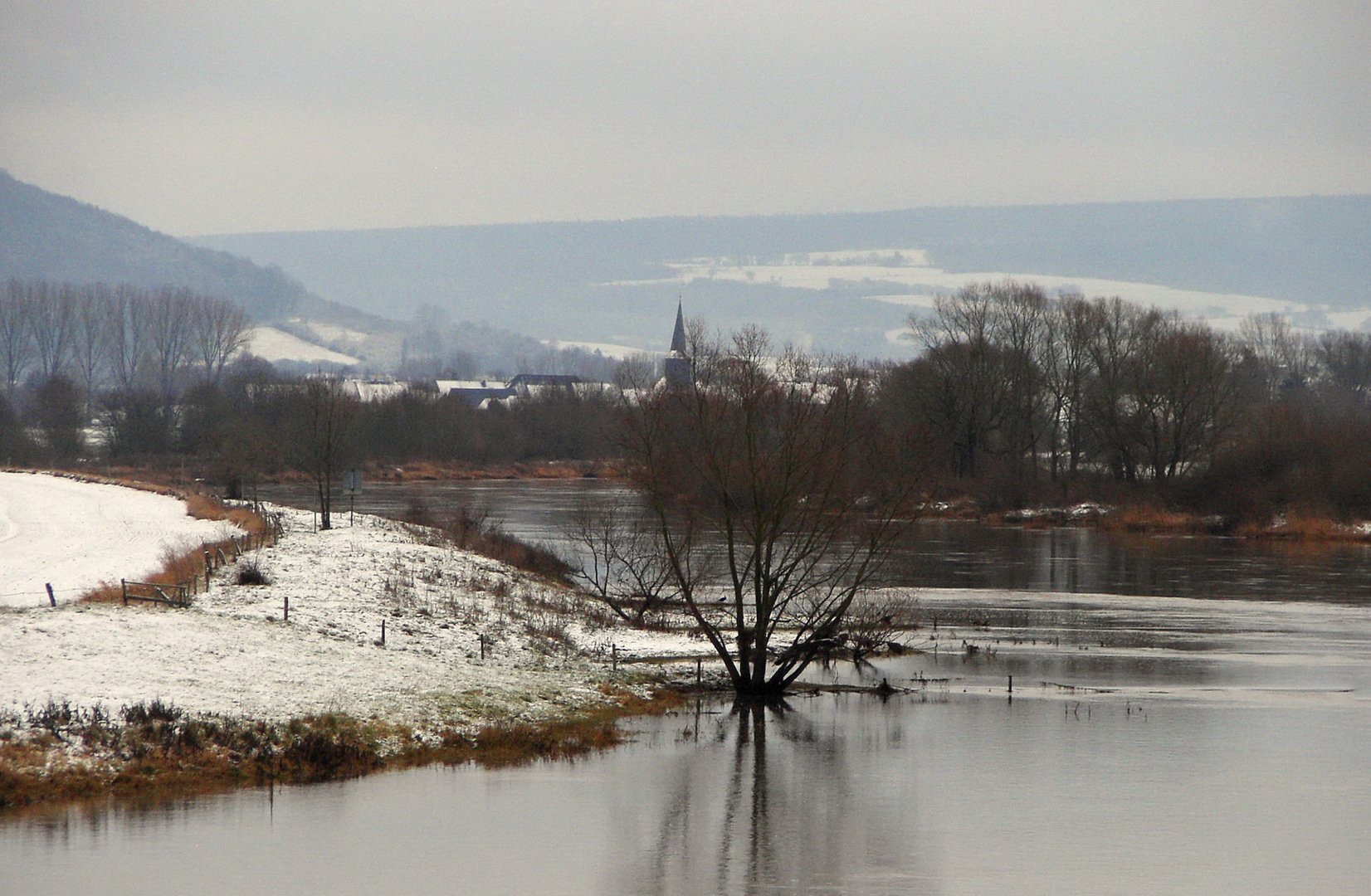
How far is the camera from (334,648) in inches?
1007

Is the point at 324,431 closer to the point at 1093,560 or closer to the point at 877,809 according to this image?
the point at 1093,560

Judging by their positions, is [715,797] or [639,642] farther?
[639,642]

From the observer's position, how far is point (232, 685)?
2145cm

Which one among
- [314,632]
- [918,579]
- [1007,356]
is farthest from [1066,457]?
[314,632]

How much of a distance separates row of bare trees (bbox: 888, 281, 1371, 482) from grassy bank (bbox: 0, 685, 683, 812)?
191ft

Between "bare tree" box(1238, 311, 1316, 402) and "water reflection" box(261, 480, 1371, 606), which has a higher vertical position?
"bare tree" box(1238, 311, 1316, 402)

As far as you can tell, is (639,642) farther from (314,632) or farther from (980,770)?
(980,770)

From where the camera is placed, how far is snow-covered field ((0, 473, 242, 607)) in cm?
3275

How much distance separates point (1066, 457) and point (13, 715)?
270 feet

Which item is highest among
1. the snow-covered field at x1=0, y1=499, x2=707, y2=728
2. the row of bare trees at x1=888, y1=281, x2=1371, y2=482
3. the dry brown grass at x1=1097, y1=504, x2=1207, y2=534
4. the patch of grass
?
the row of bare trees at x1=888, y1=281, x2=1371, y2=482

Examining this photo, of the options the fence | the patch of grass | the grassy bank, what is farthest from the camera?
the patch of grass

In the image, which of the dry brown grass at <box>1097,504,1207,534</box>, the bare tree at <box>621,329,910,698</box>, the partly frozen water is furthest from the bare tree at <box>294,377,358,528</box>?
the dry brown grass at <box>1097,504,1207,534</box>

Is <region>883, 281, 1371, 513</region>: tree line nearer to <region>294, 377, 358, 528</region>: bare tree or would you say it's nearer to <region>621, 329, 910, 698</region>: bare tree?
<region>294, 377, 358, 528</region>: bare tree

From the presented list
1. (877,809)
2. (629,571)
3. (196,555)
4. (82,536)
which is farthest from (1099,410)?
(877,809)
